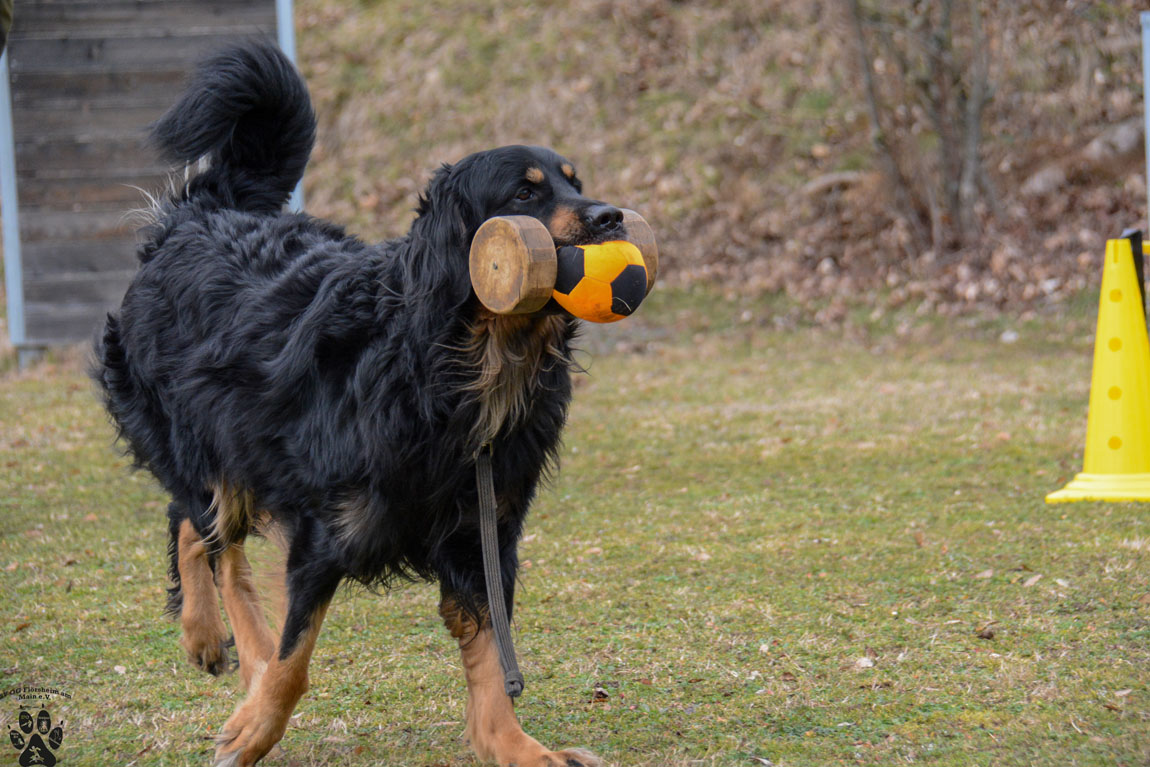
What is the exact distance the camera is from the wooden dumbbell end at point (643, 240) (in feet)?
9.45

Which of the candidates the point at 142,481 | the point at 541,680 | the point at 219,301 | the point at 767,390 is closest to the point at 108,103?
the point at 142,481

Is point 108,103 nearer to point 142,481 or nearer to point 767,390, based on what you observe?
point 142,481

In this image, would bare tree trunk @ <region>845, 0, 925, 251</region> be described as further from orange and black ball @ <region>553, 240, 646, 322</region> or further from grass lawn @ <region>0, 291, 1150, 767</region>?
orange and black ball @ <region>553, 240, 646, 322</region>

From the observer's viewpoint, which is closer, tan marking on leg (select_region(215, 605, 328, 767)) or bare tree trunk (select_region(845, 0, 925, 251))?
tan marking on leg (select_region(215, 605, 328, 767))

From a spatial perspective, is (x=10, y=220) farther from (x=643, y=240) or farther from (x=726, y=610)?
(x=643, y=240)

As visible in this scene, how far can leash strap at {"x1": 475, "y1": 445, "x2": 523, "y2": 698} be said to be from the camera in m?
2.96

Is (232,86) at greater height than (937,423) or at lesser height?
greater

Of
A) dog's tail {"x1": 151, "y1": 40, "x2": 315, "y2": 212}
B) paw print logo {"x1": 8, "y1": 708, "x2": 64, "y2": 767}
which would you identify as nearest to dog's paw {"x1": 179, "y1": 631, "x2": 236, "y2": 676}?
paw print logo {"x1": 8, "y1": 708, "x2": 64, "y2": 767}

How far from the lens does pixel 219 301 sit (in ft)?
11.7

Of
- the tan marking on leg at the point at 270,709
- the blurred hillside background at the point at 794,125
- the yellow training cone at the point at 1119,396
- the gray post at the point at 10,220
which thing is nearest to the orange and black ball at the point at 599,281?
the tan marking on leg at the point at 270,709

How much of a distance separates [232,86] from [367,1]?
1405 cm

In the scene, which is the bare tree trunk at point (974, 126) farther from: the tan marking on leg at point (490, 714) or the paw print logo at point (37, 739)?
the paw print logo at point (37, 739)

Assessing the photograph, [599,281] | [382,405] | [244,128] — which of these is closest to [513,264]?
[599,281]

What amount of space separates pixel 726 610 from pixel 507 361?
1765 millimetres
